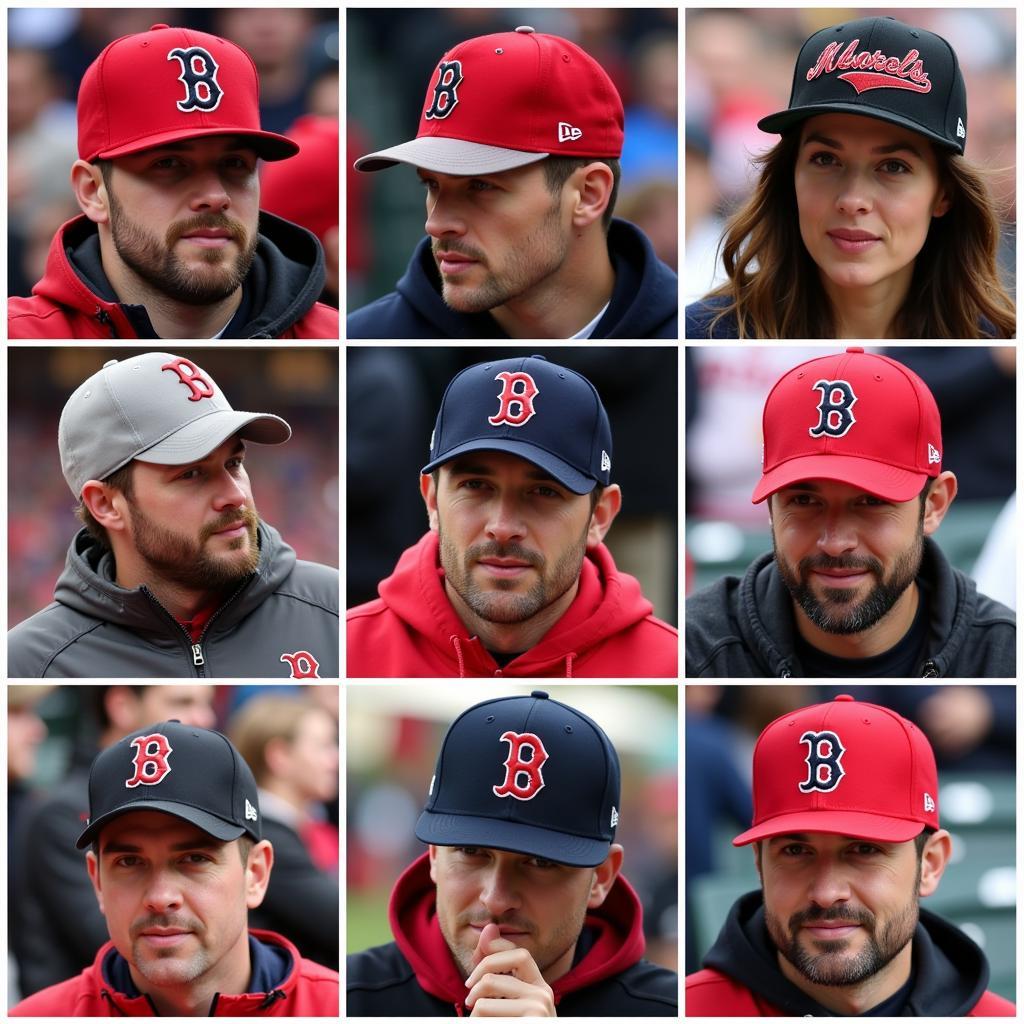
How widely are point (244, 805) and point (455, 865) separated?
0.69 meters

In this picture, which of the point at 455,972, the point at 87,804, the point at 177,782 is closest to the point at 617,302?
the point at 177,782

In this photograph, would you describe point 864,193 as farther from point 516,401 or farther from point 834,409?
point 516,401

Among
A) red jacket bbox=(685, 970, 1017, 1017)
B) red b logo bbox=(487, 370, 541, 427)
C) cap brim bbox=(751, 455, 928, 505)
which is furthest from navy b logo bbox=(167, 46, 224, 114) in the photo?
red jacket bbox=(685, 970, 1017, 1017)

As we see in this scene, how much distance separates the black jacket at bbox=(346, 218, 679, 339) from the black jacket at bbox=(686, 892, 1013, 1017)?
1.72 m

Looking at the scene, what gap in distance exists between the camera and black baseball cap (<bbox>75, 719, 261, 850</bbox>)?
204 inches

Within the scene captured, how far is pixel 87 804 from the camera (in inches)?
223

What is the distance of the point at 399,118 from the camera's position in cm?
623

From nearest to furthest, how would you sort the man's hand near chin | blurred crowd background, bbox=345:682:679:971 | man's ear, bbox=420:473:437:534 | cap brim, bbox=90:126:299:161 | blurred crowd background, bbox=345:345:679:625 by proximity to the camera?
the man's hand near chin < cap brim, bbox=90:126:299:161 < man's ear, bbox=420:473:437:534 < blurred crowd background, bbox=345:345:679:625 < blurred crowd background, bbox=345:682:679:971

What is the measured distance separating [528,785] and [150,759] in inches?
43.4

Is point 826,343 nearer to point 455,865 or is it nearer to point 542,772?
point 542,772

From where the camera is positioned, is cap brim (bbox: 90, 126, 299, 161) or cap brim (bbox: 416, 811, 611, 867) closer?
cap brim (bbox: 416, 811, 611, 867)

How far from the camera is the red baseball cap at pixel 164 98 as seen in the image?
5.19 m

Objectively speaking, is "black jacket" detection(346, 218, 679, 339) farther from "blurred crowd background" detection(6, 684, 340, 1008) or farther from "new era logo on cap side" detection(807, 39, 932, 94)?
"blurred crowd background" detection(6, 684, 340, 1008)

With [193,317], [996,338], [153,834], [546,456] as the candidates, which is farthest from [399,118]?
[153,834]
